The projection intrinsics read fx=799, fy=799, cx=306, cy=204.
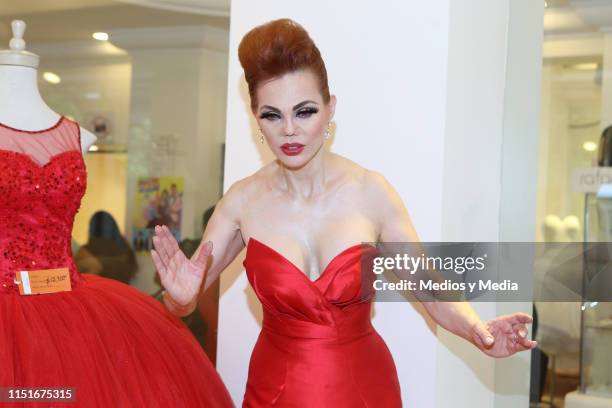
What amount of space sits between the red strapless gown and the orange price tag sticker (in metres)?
0.02

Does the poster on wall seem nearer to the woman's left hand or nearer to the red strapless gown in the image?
the red strapless gown

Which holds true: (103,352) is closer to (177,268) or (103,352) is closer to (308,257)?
(177,268)

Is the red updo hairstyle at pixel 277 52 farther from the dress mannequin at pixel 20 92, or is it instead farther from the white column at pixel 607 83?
the white column at pixel 607 83

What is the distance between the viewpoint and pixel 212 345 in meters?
4.79

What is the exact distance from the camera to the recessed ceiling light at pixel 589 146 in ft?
9.46

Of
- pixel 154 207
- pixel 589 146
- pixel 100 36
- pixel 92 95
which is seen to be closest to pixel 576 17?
pixel 589 146

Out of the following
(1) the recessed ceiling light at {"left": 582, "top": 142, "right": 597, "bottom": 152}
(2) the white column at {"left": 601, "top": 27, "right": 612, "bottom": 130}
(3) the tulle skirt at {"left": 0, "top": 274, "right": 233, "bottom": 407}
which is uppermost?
(2) the white column at {"left": 601, "top": 27, "right": 612, "bottom": 130}

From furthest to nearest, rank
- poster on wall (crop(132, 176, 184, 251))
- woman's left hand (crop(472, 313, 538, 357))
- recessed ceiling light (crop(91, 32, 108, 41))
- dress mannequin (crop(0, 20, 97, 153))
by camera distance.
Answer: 1. recessed ceiling light (crop(91, 32, 108, 41))
2. poster on wall (crop(132, 176, 184, 251))
3. dress mannequin (crop(0, 20, 97, 153))
4. woman's left hand (crop(472, 313, 538, 357))

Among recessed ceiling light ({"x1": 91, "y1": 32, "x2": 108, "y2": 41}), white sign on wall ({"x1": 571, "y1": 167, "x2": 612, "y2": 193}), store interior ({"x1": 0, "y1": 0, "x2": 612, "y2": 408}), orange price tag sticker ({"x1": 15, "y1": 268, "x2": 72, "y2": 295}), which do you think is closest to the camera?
orange price tag sticker ({"x1": 15, "y1": 268, "x2": 72, "y2": 295})

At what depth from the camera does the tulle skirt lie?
6.37 ft

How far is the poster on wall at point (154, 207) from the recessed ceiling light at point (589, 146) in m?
3.43

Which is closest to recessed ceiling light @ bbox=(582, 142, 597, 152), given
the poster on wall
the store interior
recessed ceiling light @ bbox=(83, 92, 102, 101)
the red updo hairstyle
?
the red updo hairstyle

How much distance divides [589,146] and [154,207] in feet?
12.1

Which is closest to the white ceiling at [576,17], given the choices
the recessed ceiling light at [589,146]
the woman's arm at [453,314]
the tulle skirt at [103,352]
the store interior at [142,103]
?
the recessed ceiling light at [589,146]
